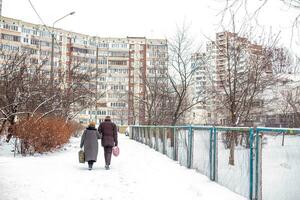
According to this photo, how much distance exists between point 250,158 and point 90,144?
5.69m

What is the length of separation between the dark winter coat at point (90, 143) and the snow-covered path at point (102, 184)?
1.43ft

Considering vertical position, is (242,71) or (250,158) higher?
(242,71)

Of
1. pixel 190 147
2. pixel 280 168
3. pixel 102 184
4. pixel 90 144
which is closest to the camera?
pixel 280 168

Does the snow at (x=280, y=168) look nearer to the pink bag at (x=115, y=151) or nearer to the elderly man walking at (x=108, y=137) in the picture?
the elderly man walking at (x=108, y=137)

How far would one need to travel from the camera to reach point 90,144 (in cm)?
1092

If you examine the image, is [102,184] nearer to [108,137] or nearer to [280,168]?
[108,137]

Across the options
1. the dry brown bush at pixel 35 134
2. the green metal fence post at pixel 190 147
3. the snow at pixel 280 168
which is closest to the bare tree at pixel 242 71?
the green metal fence post at pixel 190 147

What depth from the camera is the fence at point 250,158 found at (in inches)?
205

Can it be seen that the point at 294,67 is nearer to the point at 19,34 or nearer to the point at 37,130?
the point at 37,130

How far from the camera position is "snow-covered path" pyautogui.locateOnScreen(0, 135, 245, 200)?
678cm

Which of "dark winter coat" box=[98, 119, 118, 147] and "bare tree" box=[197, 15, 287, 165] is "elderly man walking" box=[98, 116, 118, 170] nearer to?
"dark winter coat" box=[98, 119, 118, 147]

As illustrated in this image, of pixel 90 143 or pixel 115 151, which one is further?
pixel 115 151

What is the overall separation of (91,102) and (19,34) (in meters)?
45.1

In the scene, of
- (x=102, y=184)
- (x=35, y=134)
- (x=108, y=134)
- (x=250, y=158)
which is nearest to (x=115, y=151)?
(x=108, y=134)
